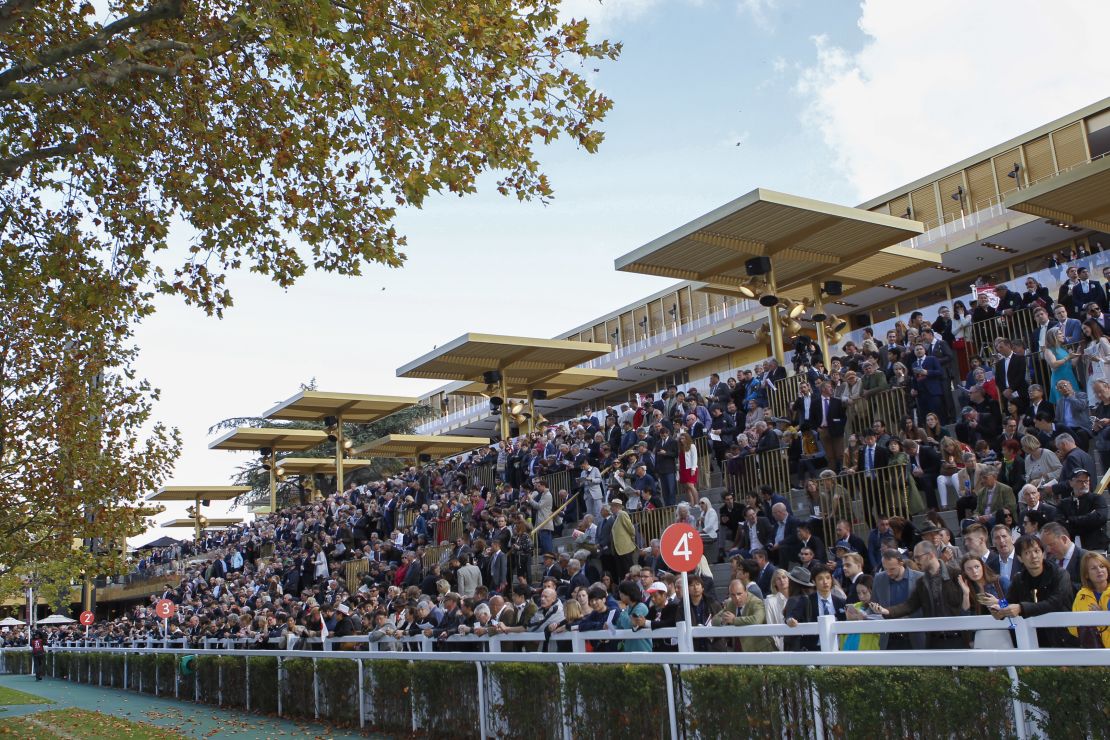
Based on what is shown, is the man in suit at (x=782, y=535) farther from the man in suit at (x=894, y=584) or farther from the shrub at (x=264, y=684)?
the shrub at (x=264, y=684)

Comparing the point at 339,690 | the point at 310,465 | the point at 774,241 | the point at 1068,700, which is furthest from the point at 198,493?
the point at 1068,700

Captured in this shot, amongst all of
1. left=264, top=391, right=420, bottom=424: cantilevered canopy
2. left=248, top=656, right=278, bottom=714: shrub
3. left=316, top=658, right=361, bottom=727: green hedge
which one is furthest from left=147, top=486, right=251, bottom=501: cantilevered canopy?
left=316, top=658, right=361, bottom=727: green hedge

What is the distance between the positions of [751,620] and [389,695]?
5.88 meters

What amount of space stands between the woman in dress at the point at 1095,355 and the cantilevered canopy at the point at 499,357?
18.8 metres

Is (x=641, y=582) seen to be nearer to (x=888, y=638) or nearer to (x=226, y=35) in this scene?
(x=888, y=638)

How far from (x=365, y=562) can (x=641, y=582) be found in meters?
14.4

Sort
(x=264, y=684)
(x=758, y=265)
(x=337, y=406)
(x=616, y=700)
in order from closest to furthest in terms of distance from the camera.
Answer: (x=616, y=700)
(x=264, y=684)
(x=758, y=265)
(x=337, y=406)

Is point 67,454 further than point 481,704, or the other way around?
point 67,454

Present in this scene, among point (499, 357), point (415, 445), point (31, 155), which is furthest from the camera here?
point (415, 445)

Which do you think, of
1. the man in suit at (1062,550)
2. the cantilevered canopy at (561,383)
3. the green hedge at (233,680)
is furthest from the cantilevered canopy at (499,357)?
the man in suit at (1062,550)

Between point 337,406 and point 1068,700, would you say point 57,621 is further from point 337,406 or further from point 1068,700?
point 1068,700

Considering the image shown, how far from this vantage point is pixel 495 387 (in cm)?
3316

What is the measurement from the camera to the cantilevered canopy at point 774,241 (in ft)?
65.2

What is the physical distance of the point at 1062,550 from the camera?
24.9 feet
